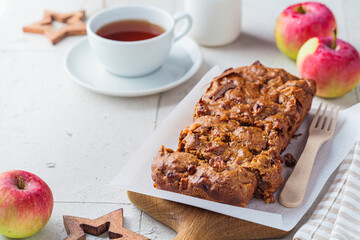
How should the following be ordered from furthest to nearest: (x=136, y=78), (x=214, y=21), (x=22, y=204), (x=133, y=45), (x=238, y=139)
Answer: (x=214, y=21) → (x=136, y=78) → (x=133, y=45) → (x=238, y=139) → (x=22, y=204)

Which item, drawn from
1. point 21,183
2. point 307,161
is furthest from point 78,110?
point 307,161

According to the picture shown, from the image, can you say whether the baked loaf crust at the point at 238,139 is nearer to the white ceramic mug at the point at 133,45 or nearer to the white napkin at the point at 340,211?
the white napkin at the point at 340,211

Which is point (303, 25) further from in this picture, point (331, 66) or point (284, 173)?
point (284, 173)

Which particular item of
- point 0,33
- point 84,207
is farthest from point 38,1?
point 84,207

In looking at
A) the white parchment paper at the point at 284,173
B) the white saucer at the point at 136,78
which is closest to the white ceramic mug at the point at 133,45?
the white saucer at the point at 136,78

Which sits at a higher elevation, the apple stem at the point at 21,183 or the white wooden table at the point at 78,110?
the apple stem at the point at 21,183

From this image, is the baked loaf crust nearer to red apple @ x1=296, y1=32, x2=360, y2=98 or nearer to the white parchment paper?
the white parchment paper
